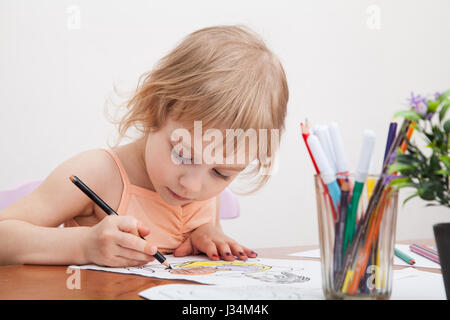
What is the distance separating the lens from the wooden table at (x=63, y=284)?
43 cm

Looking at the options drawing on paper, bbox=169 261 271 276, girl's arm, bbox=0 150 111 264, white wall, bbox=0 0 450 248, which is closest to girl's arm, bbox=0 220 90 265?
girl's arm, bbox=0 150 111 264

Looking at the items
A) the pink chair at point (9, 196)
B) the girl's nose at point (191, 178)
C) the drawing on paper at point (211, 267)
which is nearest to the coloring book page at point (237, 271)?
the drawing on paper at point (211, 267)

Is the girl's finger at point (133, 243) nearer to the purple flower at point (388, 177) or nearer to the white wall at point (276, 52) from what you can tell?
the purple flower at point (388, 177)

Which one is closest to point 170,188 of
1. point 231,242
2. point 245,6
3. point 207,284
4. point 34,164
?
point 231,242

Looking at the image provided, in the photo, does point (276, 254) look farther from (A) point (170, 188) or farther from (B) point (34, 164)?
(B) point (34, 164)

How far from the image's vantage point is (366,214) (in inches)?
15.3

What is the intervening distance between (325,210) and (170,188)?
0.35 meters

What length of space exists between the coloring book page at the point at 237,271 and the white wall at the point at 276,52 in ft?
1.74

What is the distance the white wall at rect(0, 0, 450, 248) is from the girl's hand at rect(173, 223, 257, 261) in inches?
17.4

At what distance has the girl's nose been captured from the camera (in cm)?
67

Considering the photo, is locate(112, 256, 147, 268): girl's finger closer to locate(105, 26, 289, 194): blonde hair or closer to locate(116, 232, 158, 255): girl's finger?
locate(116, 232, 158, 255): girl's finger

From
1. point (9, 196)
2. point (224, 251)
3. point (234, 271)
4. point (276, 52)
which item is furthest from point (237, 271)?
point (276, 52)

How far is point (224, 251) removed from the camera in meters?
0.71

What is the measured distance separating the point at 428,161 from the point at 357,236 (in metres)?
0.08
